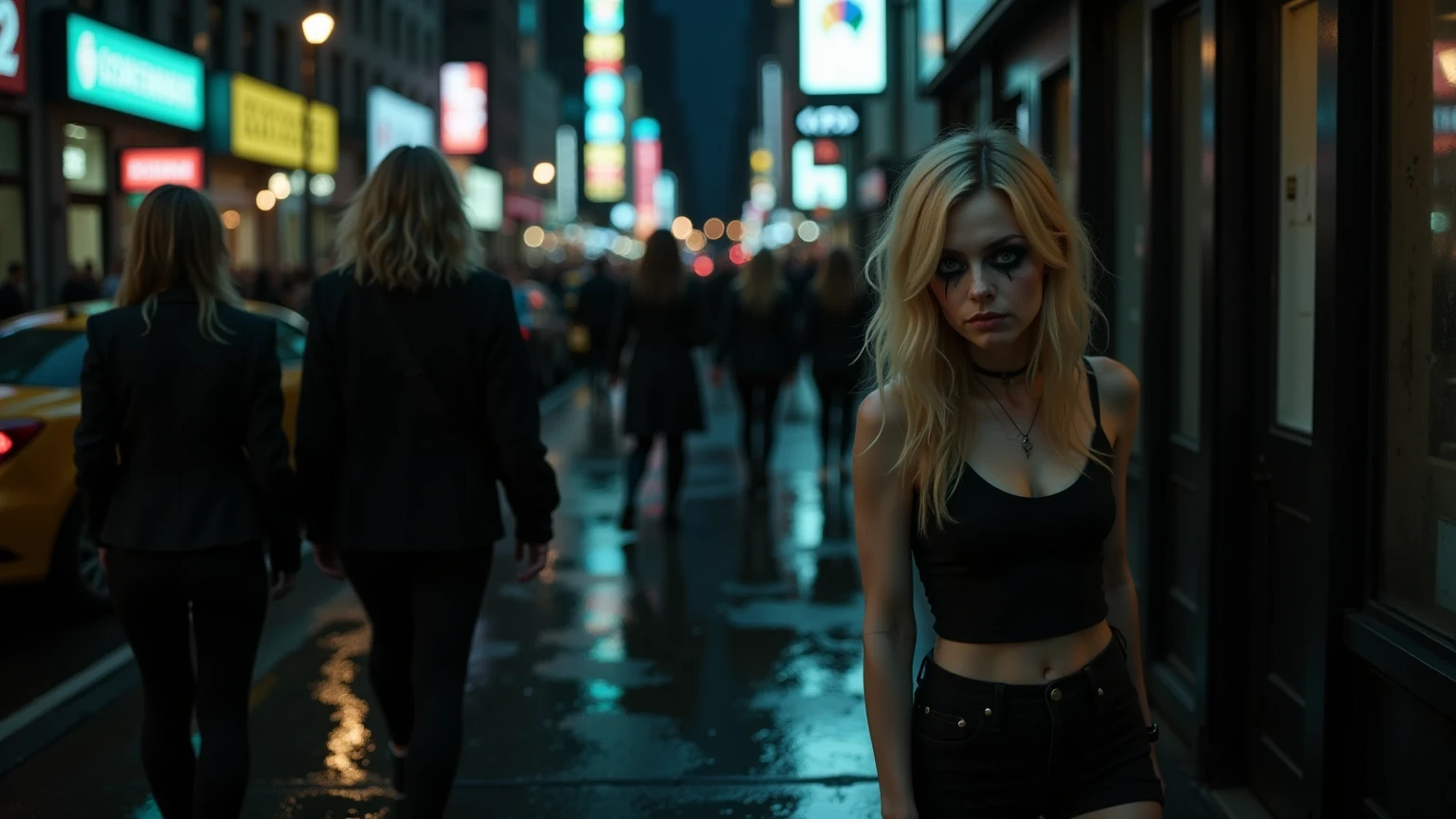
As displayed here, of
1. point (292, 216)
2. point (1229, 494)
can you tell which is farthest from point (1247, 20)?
point (292, 216)

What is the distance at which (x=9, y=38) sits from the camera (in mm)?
21953

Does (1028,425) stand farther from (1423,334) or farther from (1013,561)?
(1423,334)

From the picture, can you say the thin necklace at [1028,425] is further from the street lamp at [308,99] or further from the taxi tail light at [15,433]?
the street lamp at [308,99]

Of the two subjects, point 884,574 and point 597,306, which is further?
point 597,306

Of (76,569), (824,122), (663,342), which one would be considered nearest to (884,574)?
(76,569)

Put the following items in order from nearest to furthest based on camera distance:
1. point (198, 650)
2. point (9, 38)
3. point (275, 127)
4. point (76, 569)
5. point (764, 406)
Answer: point (198, 650)
point (76, 569)
point (764, 406)
point (9, 38)
point (275, 127)

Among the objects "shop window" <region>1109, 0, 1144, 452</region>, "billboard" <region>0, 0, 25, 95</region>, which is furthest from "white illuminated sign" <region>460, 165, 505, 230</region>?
"shop window" <region>1109, 0, 1144, 452</region>

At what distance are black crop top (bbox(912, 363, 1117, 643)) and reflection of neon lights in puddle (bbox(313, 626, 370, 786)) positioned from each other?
3357 millimetres

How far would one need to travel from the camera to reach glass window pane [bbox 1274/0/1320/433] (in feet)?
15.9

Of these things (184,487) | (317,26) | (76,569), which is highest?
(317,26)

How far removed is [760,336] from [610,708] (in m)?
6.74

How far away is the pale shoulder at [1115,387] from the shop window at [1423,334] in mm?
1128

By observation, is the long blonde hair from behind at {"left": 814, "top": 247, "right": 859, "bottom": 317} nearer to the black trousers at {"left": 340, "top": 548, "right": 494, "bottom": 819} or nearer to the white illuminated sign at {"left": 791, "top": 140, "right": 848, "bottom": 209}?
the black trousers at {"left": 340, "top": 548, "right": 494, "bottom": 819}

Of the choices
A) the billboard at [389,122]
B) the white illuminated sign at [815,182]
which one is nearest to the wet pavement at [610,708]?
the billboard at [389,122]
